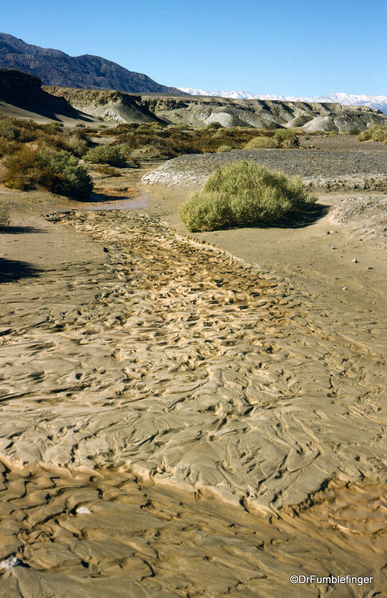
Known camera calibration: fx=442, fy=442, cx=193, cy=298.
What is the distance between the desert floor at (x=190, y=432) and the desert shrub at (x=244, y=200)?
10.7 ft

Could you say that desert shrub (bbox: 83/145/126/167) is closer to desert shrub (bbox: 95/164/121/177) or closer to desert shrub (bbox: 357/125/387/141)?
desert shrub (bbox: 95/164/121/177)

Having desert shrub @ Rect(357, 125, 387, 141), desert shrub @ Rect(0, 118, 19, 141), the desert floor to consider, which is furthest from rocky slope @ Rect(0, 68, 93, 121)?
the desert floor

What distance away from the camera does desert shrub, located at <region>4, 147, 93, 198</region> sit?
1348 cm

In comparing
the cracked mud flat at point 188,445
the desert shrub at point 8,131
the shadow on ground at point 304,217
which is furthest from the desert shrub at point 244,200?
the desert shrub at point 8,131

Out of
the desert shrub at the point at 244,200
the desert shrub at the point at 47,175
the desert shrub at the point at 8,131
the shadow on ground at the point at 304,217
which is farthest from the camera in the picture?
the desert shrub at the point at 8,131

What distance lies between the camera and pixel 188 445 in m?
3.00

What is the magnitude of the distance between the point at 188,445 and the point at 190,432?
14cm

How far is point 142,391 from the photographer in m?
3.63

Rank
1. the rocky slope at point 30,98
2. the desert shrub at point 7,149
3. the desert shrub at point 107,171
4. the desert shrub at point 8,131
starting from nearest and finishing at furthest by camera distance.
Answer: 1. the desert shrub at point 7,149
2. the desert shrub at point 107,171
3. the desert shrub at point 8,131
4. the rocky slope at point 30,98

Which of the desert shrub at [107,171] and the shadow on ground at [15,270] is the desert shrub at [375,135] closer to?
the desert shrub at [107,171]

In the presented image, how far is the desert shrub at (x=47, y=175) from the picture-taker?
531 inches

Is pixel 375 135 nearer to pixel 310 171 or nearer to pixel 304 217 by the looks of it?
pixel 310 171

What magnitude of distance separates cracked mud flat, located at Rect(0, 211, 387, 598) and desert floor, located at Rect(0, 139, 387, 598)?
0.01 m

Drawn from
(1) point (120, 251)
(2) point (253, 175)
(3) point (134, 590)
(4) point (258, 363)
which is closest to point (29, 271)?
(1) point (120, 251)
